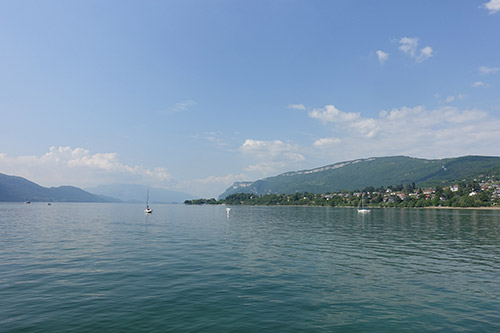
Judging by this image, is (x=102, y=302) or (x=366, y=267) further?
(x=366, y=267)

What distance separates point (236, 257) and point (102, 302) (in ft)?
64.1

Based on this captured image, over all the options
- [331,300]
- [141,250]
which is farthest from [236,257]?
[331,300]

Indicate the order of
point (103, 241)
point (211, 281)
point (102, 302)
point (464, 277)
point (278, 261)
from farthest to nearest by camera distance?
point (103, 241), point (278, 261), point (464, 277), point (211, 281), point (102, 302)

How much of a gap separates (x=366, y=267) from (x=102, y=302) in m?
26.9

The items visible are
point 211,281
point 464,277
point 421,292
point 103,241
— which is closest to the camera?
point 421,292

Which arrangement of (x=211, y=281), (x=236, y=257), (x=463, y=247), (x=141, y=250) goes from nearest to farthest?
(x=211, y=281)
(x=236, y=257)
(x=141, y=250)
(x=463, y=247)

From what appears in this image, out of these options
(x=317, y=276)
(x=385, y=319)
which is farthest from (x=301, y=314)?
(x=317, y=276)

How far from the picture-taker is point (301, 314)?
59.6ft

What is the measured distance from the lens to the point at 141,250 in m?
42.1

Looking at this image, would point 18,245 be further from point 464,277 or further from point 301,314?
point 464,277

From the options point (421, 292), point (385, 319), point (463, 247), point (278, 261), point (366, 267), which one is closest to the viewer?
point (385, 319)

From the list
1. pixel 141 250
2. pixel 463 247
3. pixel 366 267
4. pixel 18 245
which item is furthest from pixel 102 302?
pixel 463 247

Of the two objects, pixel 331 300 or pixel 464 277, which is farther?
pixel 464 277

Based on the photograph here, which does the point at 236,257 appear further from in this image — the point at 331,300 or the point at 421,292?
the point at 421,292
